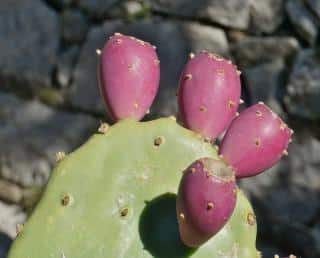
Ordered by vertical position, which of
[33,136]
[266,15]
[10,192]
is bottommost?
[10,192]

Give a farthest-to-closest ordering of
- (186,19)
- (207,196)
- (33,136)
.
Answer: (33,136)
(186,19)
(207,196)

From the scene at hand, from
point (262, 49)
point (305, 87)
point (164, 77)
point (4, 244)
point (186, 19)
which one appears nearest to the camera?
point (4, 244)

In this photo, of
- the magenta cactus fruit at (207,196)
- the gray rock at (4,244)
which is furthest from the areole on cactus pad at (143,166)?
the gray rock at (4,244)

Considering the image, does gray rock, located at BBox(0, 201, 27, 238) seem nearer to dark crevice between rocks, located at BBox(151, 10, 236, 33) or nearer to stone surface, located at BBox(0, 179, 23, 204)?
stone surface, located at BBox(0, 179, 23, 204)

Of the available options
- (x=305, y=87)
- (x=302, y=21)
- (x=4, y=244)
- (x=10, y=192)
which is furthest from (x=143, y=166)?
(x=10, y=192)

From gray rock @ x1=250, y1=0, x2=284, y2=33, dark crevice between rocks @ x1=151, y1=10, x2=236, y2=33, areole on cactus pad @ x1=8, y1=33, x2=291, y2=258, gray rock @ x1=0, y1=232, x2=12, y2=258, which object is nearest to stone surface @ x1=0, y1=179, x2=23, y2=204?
gray rock @ x1=0, y1=232, x2=12, y2=258

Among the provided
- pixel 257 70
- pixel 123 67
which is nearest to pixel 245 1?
pixel 257 70

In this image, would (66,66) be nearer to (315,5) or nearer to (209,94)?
(315,5)

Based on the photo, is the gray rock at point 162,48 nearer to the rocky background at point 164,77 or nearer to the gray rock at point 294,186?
the rocky background at point 164,77
